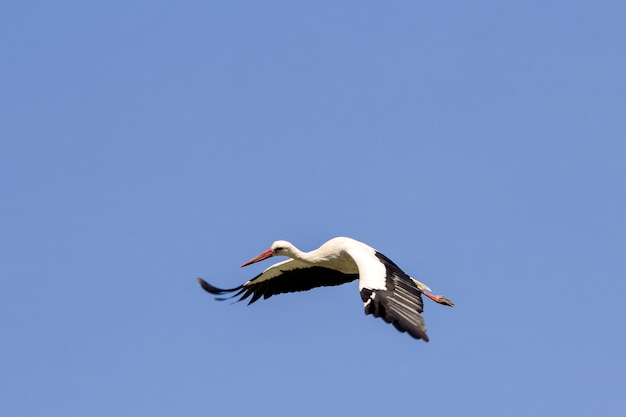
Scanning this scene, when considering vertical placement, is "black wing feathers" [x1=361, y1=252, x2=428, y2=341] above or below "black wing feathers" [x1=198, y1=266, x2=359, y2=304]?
below

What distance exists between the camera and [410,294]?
16219mm

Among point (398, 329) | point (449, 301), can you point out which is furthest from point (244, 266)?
point (398, 329)

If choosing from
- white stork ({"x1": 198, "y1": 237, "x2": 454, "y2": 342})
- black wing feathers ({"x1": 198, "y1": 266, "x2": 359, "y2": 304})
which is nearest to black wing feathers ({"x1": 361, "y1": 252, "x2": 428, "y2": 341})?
white stork ({"x1": 198, "y1": 237, "x2": 454, "y2": 342})

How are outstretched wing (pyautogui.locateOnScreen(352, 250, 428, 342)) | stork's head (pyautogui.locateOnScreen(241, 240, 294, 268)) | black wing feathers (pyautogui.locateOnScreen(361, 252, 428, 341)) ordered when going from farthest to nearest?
stork's head (pyautogui.locateOnScreen(241, 240, 294, 268))
outstretched wing (pyautogui.locateOnScreen(352, 250, 428, 342))
black wing feathers (pyautogui.locateOnScreen(361, 252, 428, 341))

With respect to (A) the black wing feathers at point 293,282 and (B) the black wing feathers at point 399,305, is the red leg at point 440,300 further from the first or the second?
(B) the black wing feathers at point 399,305

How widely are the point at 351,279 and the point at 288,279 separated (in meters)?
0.96

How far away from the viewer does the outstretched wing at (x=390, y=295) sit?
1497 cm

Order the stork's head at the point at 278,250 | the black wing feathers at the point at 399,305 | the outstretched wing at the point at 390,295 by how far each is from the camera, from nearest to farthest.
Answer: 1. the black wing feathers at the point at 399,305
2. the outstretched wing at the point at 390,295
3. the stork's head at the point at 278,250

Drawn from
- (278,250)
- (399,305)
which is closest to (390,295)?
(399,305)

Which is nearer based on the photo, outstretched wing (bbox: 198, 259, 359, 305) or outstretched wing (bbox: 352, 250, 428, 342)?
outstretched wing (bbox: 352, 250, 428, 342)

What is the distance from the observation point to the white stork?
1538 centimetres

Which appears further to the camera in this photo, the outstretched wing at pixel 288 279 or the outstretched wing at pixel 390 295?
the outstretched wing at pixel 288 279

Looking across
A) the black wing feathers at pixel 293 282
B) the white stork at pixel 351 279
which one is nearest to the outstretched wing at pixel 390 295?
the white stork at pixel 351 279

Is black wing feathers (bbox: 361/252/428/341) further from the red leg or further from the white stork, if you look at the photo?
the red leg
